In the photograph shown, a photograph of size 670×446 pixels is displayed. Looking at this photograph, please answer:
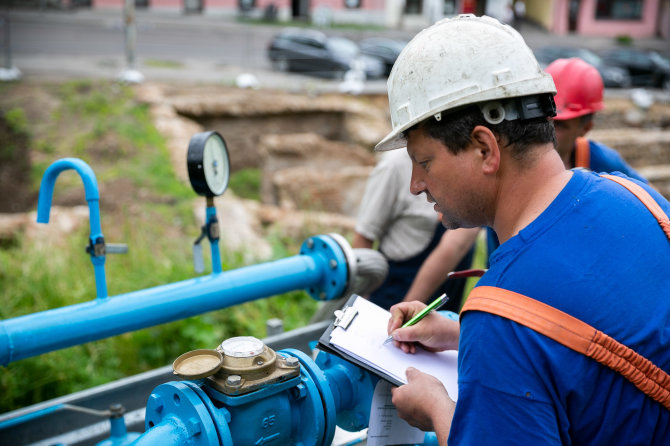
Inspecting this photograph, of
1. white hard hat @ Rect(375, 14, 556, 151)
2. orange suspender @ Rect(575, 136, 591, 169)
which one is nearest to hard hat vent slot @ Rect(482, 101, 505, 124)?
white hard hat @ Rect(375, 14, 556, 151)

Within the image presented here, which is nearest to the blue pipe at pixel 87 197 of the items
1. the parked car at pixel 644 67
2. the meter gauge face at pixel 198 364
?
the meter gauge face at pixel 198 364

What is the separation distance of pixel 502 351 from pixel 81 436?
1.55m

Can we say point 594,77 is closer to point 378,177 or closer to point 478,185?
point 378,177

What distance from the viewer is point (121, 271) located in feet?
14.7

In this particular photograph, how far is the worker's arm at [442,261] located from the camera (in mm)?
2482

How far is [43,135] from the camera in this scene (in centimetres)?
930

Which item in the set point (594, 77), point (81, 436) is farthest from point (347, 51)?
point (81, 436)

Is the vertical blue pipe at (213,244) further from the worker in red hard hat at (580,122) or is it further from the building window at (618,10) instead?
the building window at (618,10)

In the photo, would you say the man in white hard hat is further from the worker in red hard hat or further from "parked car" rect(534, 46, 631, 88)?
"parked car" rect(534, 46, 631, 88)

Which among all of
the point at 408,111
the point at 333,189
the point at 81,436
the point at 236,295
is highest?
the point at 408,111

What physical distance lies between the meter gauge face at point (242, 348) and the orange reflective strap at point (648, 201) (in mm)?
784

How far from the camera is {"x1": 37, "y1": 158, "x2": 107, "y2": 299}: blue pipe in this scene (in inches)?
66.8

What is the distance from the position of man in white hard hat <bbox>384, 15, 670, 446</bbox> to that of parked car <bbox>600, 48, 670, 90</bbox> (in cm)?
1986

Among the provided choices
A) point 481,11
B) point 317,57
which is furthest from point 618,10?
point 317,57
